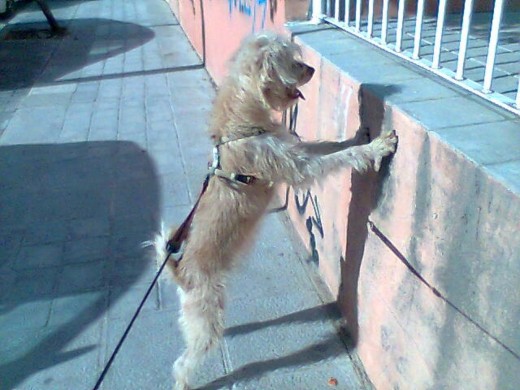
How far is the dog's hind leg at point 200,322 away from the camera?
296 cm

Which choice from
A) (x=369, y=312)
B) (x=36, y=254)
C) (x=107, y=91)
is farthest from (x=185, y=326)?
(x=107, y=91)

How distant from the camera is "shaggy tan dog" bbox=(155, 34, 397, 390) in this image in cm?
281

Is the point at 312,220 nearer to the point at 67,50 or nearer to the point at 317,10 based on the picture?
the point at 317,10

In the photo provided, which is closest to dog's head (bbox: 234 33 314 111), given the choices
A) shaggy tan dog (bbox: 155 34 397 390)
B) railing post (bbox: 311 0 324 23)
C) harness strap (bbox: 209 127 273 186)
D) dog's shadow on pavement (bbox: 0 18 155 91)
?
shaggy tan dog (bbox: 155 34 397 390)

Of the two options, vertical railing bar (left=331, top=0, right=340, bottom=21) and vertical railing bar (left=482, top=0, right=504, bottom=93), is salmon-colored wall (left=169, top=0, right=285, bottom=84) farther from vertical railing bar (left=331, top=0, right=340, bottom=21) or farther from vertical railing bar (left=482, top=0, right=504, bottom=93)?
vertical railing bar (left=482, top=0, right=504, bottom=93)

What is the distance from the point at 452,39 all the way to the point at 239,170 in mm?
2100

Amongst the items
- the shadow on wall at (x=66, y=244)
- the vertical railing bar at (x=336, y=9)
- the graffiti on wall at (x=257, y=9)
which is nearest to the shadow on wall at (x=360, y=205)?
the vertical railing bar at (x=336, y=9)

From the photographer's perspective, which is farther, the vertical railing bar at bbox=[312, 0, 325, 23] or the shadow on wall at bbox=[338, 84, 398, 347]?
the vertical railing bar at bbox=[312, 0, 325, 23]

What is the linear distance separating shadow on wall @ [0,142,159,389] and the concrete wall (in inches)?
62.7

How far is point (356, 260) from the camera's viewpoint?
10.5 ft

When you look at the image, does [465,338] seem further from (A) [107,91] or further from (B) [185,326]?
(A) [107,91]

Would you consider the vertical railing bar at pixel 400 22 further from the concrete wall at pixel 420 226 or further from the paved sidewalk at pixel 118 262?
the paved sidewalk at pixel 118 262

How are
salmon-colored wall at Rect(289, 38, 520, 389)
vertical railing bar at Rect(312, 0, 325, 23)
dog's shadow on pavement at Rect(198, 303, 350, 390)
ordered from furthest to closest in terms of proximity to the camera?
vertical railing bar at Rect(312, 0, 325, 23) → dog's shadow on pavement at Rect(198, 303, 350, 390) → salmon-colored wall at Rect(289, 38, 520, 389)

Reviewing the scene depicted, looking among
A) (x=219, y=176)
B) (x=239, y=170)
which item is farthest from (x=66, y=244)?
(x=239, y=170)
